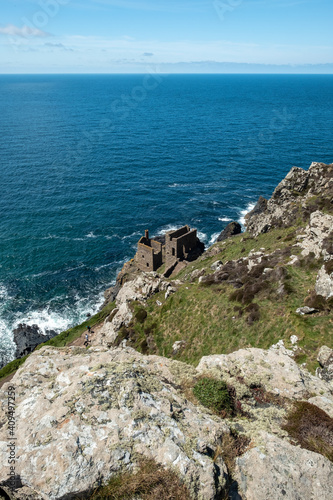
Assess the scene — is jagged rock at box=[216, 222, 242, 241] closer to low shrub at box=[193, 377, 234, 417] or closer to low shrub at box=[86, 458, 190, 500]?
low shrub at box=[193, 377, 234, 417]

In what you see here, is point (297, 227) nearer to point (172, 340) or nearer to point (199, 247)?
point (199, 247)

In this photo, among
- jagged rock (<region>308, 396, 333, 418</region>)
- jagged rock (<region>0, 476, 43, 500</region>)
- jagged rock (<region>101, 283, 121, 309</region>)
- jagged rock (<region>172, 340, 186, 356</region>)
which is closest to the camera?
jagged rock (<region>0, 476, 43, 500</region>)

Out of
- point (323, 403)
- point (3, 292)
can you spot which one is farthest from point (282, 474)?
point (3, 292)

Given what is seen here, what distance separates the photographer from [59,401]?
1137 centimetres

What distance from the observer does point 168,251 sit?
64125mm

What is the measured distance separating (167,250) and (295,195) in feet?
98.8

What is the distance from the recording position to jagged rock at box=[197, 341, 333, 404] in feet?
52.7

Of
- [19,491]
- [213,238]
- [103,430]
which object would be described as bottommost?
[213,238]

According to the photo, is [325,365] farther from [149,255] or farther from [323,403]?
[149,255]

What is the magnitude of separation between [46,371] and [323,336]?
2342cm

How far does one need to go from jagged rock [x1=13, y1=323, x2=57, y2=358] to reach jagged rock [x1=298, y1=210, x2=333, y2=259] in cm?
4640

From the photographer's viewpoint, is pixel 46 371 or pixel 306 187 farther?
pixel 306 187

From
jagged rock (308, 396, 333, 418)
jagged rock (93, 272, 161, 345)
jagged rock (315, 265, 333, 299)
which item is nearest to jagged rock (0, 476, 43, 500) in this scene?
jagged rock (308, 396, 333, 418)

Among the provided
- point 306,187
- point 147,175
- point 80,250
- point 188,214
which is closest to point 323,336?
point 306,187
